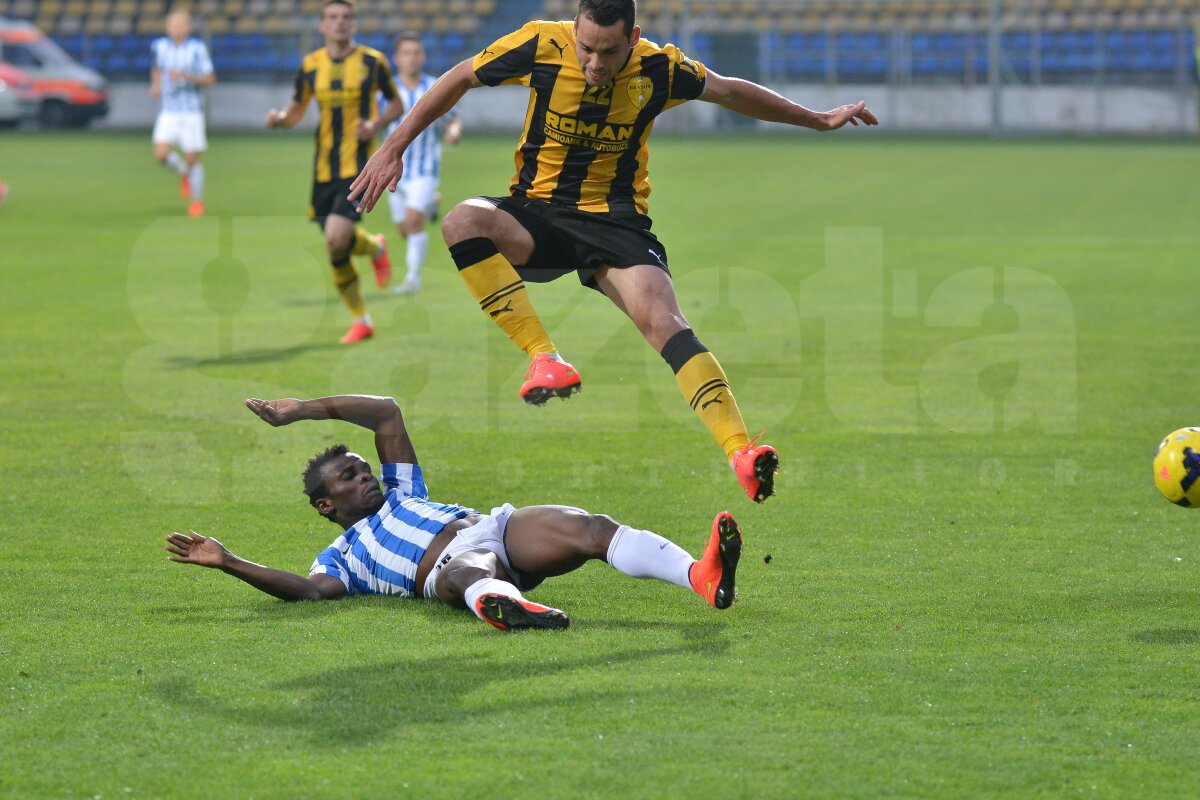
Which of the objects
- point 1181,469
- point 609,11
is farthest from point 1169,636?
point 609,11

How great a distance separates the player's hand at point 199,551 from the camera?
18.3 feet

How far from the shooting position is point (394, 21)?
44.5m

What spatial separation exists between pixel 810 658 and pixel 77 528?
3623 millimetres

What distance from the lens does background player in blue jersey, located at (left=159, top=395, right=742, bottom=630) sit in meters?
5.44

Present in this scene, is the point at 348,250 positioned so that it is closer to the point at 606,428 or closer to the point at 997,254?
the point at 606,428

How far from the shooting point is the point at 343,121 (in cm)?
1287

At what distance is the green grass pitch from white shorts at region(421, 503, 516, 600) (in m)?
0.15

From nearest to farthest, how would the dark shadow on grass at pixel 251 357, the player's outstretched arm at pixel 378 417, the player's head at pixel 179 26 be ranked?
the player's outstretched arm at pixel 378 417 < the dark shadow on grass at pixel 251 357 < the player's head at pixel 179 26

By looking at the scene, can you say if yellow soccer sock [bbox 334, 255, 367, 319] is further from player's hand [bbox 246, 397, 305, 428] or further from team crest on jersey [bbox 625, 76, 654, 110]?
player's hand [bbox 246, 397, 305, 428]

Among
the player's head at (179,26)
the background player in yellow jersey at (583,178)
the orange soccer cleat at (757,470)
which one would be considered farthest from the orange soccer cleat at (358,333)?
the player's head at (179,26)

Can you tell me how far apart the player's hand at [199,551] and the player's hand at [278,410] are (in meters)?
0.52

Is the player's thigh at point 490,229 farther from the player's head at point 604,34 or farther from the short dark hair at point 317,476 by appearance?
the short dark hair at point 317,476

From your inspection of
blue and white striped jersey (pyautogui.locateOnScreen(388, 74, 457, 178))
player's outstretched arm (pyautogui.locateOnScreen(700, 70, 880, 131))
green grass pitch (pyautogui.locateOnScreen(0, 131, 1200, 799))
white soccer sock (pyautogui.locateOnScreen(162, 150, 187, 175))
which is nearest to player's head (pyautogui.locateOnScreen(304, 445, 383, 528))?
green grass pitch (pyautogui.locateOnScreen(0, 131, 1200, 799))

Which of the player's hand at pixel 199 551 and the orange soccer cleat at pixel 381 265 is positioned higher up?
the player's hand at pixel 199 551
